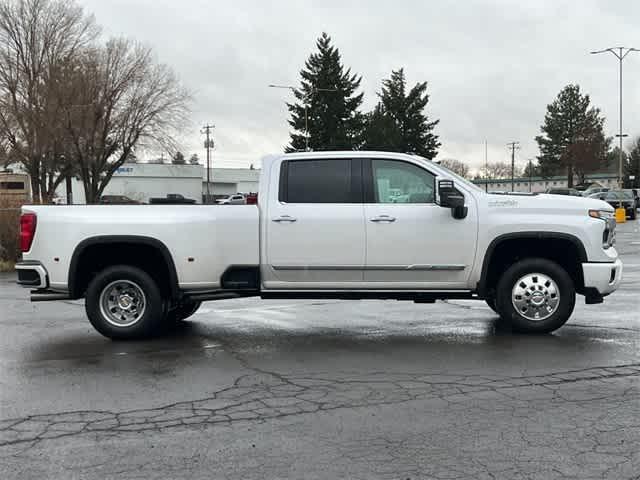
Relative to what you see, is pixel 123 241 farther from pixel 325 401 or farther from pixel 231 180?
pixel 231 180

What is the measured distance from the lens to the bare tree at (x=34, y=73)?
136 ft

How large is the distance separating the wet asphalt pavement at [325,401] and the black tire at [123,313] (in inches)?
7.7

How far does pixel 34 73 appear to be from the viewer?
140 feet

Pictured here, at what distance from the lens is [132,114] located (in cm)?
4716

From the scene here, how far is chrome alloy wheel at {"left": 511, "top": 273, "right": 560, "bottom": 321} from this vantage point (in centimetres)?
793

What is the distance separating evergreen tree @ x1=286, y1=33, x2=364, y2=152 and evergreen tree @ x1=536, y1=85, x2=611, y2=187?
3919 cm

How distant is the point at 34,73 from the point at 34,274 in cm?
3862

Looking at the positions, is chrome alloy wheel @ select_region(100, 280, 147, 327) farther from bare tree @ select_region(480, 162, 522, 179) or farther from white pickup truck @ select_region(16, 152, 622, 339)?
bare tree @ select_region(480, 162, 522, 179)

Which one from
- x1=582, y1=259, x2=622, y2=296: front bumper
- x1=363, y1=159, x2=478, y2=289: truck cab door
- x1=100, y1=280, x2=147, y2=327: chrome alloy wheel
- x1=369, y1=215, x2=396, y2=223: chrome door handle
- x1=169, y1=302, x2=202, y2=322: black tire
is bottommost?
x1=169, y1=302, x2=202, y2=322: black tire

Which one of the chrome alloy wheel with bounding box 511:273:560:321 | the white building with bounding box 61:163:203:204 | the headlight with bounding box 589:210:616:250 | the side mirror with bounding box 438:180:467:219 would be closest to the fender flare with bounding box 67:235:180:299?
the side mirror with bounding box 438:180:467:219

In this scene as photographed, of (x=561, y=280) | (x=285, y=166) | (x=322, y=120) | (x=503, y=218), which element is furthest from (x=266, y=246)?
(x=322, y=120)

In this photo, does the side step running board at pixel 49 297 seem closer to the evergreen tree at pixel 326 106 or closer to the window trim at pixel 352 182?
the window trim at pixel 352 182

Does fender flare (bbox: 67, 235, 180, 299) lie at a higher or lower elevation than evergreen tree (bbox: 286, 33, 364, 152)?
lower

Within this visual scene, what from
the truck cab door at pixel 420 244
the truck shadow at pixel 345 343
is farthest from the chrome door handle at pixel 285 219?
the truck shadow at pixel 345 343
